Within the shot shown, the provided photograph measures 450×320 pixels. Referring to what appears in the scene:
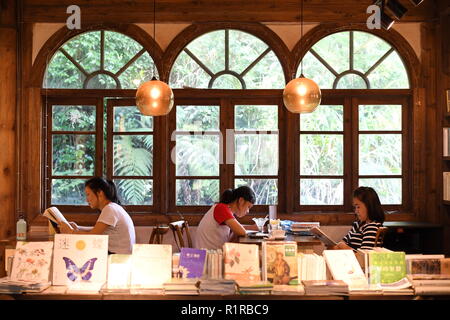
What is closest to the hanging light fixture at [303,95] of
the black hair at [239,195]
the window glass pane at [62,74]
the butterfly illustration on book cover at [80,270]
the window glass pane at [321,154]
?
the black hair at [239,195]

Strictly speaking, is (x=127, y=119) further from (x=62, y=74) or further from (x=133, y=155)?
(x=62, y=74)

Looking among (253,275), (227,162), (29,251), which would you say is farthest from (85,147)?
(253,275)

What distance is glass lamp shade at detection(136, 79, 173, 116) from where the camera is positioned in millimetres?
5320

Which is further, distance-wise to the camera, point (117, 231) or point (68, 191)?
point (68, 191)

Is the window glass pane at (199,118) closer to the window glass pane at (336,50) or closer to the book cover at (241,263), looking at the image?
the window glass pane at (336,50)

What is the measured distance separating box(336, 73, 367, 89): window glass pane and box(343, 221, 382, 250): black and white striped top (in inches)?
93.6

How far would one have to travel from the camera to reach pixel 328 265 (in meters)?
3.68

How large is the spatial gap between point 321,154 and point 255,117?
0.91 m

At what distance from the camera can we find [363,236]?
16.9 ft

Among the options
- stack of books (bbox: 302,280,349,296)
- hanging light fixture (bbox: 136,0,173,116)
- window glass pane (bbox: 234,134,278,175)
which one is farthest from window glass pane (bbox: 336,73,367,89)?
stack of books (bbox: 302,280,349,296)

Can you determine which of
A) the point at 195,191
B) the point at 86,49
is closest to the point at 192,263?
the point at 195,191

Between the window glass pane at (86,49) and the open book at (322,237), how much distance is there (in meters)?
3.31

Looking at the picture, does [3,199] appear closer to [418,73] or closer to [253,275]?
[253,275]

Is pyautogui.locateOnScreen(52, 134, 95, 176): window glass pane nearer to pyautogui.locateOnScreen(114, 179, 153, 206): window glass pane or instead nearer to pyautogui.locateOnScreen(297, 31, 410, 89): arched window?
pyautogui.locateOnScreen(114, 179, 153, 206): window glass pane
